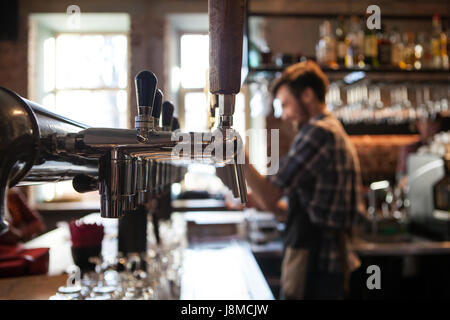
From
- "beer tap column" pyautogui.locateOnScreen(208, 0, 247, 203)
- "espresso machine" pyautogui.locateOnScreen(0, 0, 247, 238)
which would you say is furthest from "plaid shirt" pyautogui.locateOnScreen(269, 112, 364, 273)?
"beer tap column" pyautogui.locateOnScreen(208, 0, 247, 203)

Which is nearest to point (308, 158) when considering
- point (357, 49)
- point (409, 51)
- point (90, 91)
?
point (90, 91)

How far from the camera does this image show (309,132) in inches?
67.6

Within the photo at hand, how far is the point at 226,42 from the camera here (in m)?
0.55

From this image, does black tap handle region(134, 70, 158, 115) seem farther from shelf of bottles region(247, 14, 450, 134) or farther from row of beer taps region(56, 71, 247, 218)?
shelf of bottles region(247, 14, 450, 134)

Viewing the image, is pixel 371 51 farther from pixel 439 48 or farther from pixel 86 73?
pixel 86 73

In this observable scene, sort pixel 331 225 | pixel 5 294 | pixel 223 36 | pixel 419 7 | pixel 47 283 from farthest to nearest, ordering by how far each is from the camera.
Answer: pixel 419 7 < pixel 331 225 < pixel 47 283 < pixel 5 294 < pixel 223 36

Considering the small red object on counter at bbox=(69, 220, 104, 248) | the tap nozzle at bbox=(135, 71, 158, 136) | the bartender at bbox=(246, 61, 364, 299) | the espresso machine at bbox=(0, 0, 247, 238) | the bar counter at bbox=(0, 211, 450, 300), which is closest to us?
the espresso machine at bbox=(0, 0, 247, 238)

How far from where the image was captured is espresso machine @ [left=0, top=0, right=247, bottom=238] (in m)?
0.49

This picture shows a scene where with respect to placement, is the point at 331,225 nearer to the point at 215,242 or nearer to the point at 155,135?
the point at 215,242

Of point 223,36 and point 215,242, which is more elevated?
point 223,36

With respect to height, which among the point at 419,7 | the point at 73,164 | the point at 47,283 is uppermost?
the point at 419,7

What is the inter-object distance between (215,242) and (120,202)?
1619 mm

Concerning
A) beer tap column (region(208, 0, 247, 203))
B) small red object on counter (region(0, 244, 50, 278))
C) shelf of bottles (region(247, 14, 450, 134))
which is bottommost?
small red object on counter (region(0, 244, 50, 278))
